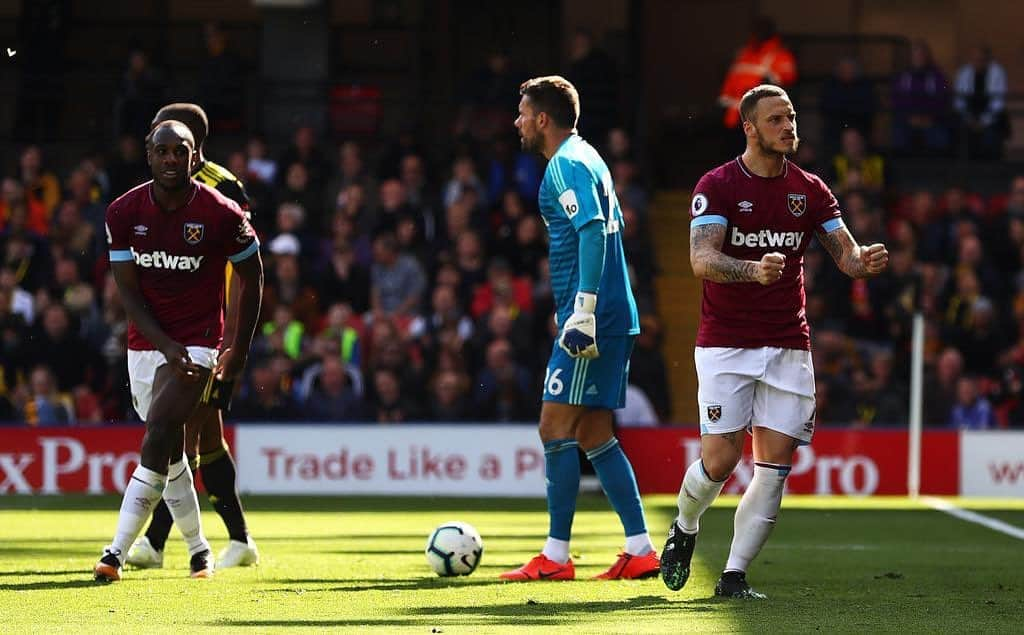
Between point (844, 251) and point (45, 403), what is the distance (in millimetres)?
11175

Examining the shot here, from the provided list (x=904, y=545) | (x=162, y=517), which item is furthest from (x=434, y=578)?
(x=904, y=545)

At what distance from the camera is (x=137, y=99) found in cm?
2211

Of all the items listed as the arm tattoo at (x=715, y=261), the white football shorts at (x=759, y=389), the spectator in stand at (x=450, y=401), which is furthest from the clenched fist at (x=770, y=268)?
the spectator in stand at (x=450, y=401)


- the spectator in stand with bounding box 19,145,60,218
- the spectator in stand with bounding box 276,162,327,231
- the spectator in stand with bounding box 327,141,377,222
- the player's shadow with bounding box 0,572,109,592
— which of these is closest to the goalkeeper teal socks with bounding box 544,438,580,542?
the player's shadow with bounding box 0,572,109,592

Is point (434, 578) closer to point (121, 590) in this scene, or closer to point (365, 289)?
point (121, 590)

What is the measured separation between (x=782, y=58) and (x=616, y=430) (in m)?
6.29

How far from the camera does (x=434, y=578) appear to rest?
9289 millimetres

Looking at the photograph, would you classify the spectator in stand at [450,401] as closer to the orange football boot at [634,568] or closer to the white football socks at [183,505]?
the white football socks at [183,505]

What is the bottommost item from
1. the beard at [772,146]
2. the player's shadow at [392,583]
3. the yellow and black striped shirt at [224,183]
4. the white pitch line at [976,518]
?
the white pitch line at [976,518]

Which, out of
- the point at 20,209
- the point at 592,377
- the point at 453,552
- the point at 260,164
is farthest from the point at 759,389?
the point at 20,209

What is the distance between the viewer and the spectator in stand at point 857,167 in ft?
68.2

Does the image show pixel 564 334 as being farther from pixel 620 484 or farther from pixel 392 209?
pixel 392 209

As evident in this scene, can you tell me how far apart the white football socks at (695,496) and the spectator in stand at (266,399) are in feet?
32.2

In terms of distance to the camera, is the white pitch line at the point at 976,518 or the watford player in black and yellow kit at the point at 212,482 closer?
the watford player in black and yellow kit at the point at 212,482
